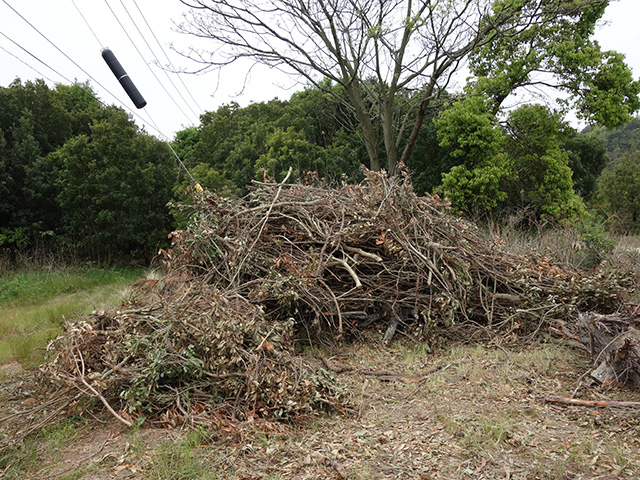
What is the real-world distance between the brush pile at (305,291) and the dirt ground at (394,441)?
0.38 metres

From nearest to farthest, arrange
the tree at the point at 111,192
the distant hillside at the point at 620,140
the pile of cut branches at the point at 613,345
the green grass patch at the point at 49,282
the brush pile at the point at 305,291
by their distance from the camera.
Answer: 1. the brush pile at the point at 305,291
2. the pile of cut branches at the point at 613,345
3. the green grass patch at the point at 49,282
4. the tree at the point at 111,192
5. the distant hillside at the point at 620,140

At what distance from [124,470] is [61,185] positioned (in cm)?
1277

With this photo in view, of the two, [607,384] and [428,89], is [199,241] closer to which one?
[607,384]

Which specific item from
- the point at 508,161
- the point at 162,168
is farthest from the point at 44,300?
the point at 508,161

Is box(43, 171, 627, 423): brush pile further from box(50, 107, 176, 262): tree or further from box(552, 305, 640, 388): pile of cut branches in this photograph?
box(50, 107, 176, 262): tree

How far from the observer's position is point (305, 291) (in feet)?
16.2

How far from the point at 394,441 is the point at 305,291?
2119 mm

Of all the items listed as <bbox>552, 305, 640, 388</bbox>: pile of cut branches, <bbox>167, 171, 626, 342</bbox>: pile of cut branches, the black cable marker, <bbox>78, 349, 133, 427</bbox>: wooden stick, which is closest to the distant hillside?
<bbox>167, 171, 626, 342</bbox>: pile of cut branches

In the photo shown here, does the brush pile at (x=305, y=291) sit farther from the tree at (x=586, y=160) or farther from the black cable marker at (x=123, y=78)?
the tree at (x=586, y=160)

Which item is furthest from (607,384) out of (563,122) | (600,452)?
(563,122)

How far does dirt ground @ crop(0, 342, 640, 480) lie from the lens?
271cm

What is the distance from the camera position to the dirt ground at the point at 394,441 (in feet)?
8.88

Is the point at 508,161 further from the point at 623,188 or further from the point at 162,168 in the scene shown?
the point at 623,188

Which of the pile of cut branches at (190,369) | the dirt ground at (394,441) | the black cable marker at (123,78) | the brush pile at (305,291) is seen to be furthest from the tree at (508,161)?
the pile of cut branches at (190,369)
